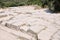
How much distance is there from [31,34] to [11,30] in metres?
0.60

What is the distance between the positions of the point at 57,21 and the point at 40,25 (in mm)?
745

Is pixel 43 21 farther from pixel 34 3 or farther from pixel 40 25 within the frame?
pixel 34 3

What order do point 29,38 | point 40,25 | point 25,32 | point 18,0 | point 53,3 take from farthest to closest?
point 18,0 < point 53,3 < point 40,25 < point 25,32 < point 29,38

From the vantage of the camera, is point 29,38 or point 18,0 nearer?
point 29,38

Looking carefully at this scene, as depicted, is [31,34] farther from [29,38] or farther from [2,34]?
[2,34]

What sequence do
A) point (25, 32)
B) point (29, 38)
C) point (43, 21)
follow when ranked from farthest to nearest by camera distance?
point (43, 21), point (25, 32), point (29, 38)

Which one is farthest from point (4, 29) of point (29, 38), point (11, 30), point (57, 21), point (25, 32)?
point (57, 21)

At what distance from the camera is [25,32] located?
174 inches

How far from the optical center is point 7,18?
18.2 feet

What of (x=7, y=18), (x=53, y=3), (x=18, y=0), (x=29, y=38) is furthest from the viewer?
(x=18, y=0)

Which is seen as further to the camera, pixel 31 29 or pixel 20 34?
pixel 31 29

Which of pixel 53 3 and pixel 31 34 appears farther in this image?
pixel 53 3

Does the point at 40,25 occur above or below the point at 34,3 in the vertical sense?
above

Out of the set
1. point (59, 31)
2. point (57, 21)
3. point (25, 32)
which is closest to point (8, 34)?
point (25, 32)
